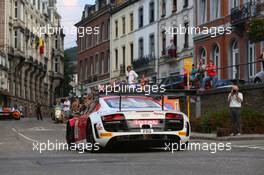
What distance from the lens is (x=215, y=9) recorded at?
158 ft

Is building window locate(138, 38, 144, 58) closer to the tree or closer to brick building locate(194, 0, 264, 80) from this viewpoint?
brick building locate(194, 0, 264, 80)

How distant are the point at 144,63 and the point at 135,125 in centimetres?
4777

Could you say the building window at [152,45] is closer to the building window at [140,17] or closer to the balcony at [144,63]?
the balcony at [144,63]

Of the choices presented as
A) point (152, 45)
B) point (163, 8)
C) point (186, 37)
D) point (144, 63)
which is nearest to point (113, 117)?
point (186, 37)

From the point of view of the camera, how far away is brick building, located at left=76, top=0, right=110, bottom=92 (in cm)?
7681

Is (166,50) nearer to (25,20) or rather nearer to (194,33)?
(194,33)

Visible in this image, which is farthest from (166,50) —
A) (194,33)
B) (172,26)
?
(194,33)

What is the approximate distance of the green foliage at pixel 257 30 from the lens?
33.5 metres

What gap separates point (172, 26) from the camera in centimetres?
5862

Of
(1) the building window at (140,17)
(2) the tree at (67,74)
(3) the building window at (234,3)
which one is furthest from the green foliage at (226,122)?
(2) the tree at (67,74)

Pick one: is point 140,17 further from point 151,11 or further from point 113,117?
point 113,117

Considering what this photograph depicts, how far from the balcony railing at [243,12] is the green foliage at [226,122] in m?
13.1

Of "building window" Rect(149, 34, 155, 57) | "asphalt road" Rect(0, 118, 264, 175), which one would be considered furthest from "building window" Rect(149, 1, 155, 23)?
"asphalt road" Rect(0, 118, 264, 175)

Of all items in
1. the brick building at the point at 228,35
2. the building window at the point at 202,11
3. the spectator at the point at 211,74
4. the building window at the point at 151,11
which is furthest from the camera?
the building window at the point at 151,11
